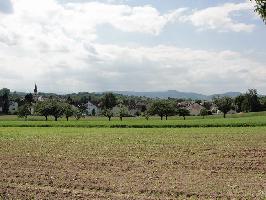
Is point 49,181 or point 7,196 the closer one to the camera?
point 7,196

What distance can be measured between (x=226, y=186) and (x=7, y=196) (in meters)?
8.26

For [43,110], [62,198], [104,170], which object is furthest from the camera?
[43,110]

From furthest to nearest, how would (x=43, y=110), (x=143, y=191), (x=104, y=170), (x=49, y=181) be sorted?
(x=43, y=110) → (x=104, y=170) → (x=49, y=181) → (x=143, y=191)

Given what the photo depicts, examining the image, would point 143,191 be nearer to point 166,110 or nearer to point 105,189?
point 105,189

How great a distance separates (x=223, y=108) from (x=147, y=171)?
5488 inches

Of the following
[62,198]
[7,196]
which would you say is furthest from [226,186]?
[7,196]

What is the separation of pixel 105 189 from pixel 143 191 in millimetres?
1553

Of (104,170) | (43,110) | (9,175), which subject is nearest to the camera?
(9,175)

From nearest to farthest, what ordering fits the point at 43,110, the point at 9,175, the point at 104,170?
the point at 9,175 < the point at 104,170 < the point at 43,110

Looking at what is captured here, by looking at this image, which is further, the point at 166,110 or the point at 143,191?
the point at 166,110

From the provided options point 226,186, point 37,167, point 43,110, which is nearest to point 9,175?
point 37,167

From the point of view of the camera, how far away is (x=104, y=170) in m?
22.9

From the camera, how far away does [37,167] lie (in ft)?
78.9

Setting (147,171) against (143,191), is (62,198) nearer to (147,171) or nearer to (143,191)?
(143,191)
